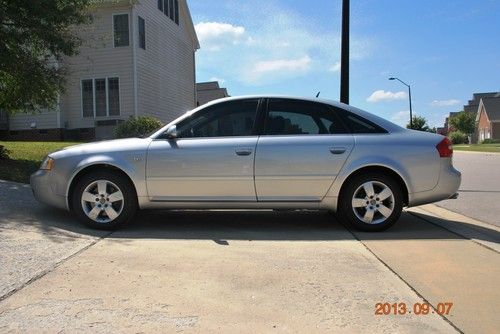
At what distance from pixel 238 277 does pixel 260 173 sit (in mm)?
1974

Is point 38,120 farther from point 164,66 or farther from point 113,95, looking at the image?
point 164,66

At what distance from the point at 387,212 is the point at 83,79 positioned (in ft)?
68.8

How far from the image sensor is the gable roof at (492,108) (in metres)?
78.8

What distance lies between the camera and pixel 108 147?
21.4 feet

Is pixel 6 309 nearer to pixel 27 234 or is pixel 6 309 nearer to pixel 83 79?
pixel 27 234

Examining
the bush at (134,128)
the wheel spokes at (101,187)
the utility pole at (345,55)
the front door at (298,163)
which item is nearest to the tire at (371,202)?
the front door at (298,163)

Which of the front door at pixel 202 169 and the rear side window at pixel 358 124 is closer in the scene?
the front door at pixel 202 169

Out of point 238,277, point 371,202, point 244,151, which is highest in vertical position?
point 244,151

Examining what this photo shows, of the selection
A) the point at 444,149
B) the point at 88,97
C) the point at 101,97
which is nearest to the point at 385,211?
the point at 444,149

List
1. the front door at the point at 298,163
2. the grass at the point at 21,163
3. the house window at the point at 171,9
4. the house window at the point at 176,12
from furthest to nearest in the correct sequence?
the house window at the point at 176,12, the house window at the point at 171,9, the grass at the point at 21,163, the front door at the point at 298,163

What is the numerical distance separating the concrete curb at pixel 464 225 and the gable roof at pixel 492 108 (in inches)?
3056

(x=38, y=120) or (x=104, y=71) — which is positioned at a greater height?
(x=104, y=71)

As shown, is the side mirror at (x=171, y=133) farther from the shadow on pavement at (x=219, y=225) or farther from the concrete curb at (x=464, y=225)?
the concrete curb at (x=464, y=225)

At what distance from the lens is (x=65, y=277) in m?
4.55
